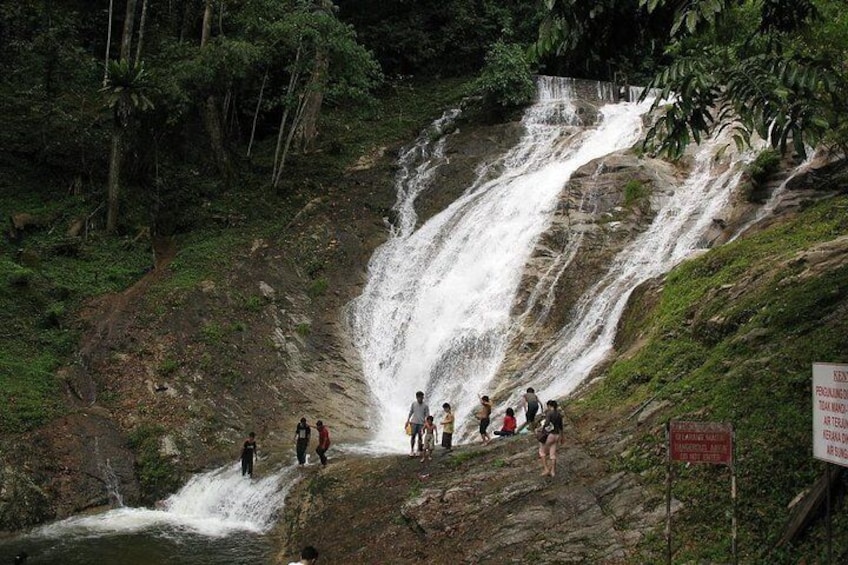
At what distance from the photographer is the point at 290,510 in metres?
15.8

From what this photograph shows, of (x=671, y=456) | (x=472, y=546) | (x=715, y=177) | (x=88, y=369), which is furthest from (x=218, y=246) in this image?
(x=671, y=456)

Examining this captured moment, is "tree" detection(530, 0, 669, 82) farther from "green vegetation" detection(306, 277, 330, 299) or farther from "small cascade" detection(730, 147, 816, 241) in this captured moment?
"green vegetation" detection(306, 277, 330, 299)

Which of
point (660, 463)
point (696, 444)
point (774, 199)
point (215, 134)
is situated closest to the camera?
point (696, 444)

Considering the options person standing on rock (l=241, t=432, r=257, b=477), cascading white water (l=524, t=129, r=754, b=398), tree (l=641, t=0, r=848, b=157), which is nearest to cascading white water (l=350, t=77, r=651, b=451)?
cascading white water (l=524, t=129, r=754, b=398)

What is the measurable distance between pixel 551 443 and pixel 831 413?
602 centimetres

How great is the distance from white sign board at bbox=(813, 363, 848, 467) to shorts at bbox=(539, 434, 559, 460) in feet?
18.7

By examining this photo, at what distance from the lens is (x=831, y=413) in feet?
22.1

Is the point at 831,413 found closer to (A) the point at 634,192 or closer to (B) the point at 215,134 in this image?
(A) the point at 634,192

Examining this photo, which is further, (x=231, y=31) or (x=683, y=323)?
(x=231, y=31)

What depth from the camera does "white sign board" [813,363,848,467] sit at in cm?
657

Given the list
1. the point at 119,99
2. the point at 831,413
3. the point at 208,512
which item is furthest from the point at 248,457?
the point at 119,99

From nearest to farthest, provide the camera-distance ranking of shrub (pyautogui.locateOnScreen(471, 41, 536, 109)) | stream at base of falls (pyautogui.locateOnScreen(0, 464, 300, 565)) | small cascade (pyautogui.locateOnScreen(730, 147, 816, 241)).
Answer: stream at base of falls (pyautogui.locateOnScreen(0, 464, 300, 565)) < small cascade (pyautogui.locateOnScreen(730, 147, 816, 241)) < shrub (pyautogui.locateOnScreen(471, 41, 536, 109))

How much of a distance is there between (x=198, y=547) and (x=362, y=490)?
11.4 feet

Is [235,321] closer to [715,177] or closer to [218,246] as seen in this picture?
[218,246]
